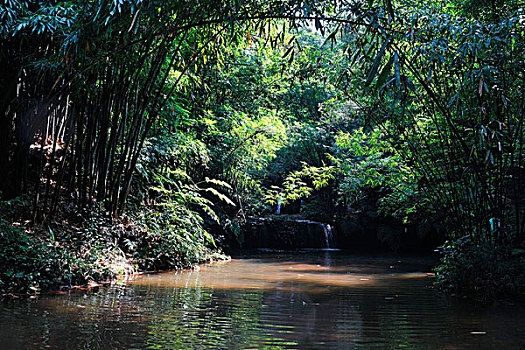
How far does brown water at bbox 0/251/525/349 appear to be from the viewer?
7.87 feet

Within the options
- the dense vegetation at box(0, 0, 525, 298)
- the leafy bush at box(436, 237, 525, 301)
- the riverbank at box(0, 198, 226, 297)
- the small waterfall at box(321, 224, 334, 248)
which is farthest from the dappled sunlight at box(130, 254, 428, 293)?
the small waterfall at box(321, 224, 334, 248)

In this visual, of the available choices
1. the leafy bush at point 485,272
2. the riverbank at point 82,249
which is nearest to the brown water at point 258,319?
the leafy bush at point 485,272

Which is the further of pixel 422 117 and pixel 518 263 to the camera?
pixel 422 117

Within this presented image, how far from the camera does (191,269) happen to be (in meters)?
6.85

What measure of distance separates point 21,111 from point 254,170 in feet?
26.4

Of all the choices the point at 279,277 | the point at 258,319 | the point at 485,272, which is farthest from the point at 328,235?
the point at 258,319

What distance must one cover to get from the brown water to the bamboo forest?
0.9 inches

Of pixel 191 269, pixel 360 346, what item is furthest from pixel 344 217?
pixel 360 346

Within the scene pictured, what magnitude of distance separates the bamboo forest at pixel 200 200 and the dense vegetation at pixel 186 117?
3 cm

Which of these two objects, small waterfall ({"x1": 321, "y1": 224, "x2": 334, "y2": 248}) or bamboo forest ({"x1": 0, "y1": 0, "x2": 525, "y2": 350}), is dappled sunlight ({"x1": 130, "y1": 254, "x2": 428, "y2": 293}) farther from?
small waterfall ({"x1": 321, "y1": 224, "x2": 334, "y2": 248})

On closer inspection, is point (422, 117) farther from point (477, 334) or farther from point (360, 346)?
point (360, 346)

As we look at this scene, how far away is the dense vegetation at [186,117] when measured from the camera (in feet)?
12.9

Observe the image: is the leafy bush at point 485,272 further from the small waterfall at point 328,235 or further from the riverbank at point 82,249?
the small waterfall at point 328,235

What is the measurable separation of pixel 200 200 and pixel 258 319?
5471 millimetres
